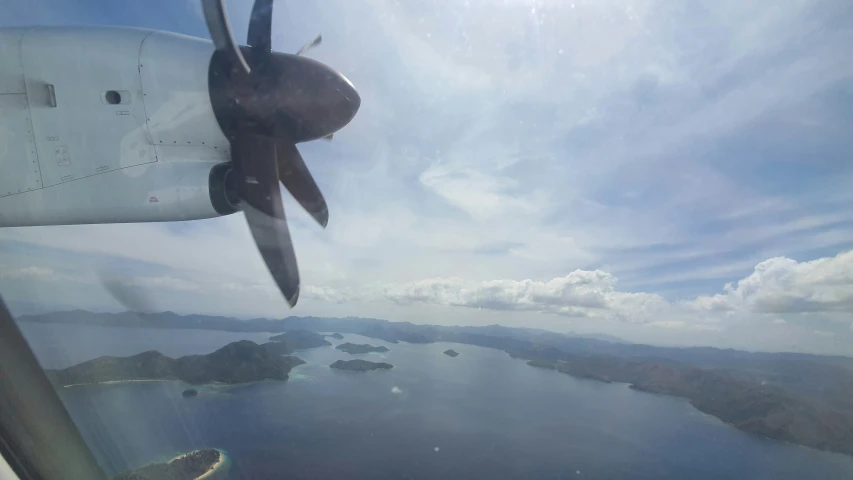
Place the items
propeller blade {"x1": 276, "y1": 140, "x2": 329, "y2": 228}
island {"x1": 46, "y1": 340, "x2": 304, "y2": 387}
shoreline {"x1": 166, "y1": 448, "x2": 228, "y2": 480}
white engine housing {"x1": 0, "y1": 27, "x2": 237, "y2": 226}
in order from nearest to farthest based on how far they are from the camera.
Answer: white engine housing {"x1": 0, "y1": 27, "x2": 237, "y2": 226}
island {"x1": 46, "y1": 340, "x2": 304, "y2": 387}
propeller blade {"x1": 276, "y1": 140, "x2": 329, "y2": 228}
shoreline {"x1": 166, "y1": 448, "x2": 228, "y2": 480}

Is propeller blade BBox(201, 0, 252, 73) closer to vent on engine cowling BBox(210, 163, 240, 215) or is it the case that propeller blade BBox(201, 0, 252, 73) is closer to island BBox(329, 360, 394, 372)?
vent on engine cowling BBox(210, 163, 240, 215)

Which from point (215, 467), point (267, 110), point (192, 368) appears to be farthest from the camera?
point (192, 368)

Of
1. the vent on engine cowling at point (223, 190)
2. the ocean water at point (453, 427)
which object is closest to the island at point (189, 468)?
the ocean water at point (453, 427)

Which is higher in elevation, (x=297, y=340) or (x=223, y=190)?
(x=223, y=190)

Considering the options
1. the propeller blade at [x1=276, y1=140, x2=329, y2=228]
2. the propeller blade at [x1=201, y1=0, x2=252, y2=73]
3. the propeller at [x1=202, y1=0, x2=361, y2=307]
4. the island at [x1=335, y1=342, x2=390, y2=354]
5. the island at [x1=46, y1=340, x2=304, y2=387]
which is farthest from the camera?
the island at [x1=335, y1=342, x2=390, y2=354]

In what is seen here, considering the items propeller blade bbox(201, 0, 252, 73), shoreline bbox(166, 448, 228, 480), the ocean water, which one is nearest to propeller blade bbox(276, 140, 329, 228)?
propeller blade bbox(201, 0, 252, 73)

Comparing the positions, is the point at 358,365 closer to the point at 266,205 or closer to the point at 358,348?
the point at 358,348

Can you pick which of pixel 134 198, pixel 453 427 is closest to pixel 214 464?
pixel 134 198
